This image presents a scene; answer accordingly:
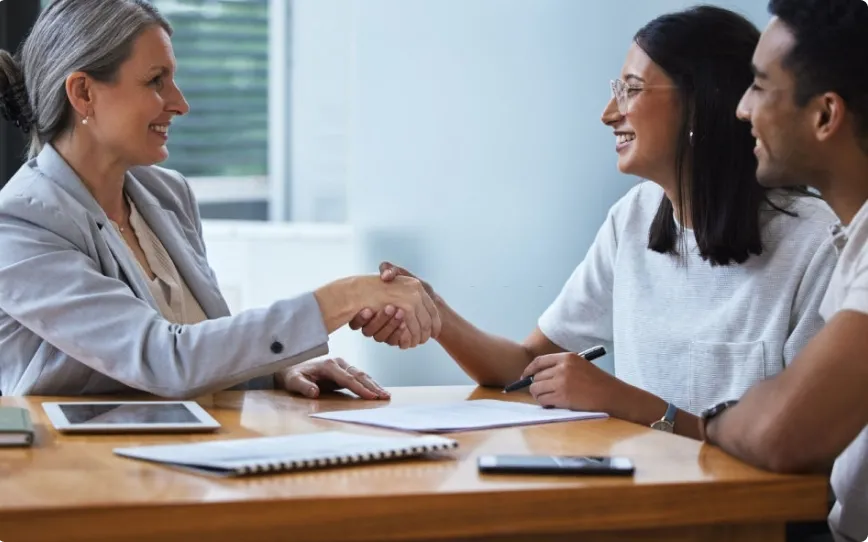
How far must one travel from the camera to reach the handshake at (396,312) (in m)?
1.90

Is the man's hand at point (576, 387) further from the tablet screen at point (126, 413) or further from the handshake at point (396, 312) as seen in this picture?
the tablet screen at point (126, 413)

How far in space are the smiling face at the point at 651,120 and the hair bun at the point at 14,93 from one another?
1.06m

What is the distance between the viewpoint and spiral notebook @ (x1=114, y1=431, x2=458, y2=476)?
1247 millimetres

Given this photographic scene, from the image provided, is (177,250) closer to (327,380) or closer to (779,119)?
(327,380)

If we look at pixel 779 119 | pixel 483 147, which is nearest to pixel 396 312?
pixel 779 119

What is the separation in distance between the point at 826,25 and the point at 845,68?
6 centimetres

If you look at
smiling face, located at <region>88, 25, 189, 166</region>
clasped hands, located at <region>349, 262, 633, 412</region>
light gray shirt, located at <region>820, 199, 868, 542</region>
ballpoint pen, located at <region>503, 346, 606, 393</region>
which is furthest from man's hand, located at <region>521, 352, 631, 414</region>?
smiling face, located at <region>88, 25, 189, 166</region>

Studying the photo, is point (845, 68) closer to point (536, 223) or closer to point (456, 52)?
point (536, 223)

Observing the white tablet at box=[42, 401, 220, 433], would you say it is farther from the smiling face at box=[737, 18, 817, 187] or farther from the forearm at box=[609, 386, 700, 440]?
the smiling face at box=[737, 18, 817, 187]

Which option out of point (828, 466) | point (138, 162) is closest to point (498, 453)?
point (828, 466)

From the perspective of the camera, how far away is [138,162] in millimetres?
2096

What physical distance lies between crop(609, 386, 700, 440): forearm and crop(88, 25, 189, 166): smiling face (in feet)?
3.08

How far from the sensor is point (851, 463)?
149 centimetres

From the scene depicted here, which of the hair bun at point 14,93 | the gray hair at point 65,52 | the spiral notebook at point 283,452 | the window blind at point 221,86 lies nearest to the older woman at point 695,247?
the spiral notebook at point 283,452
